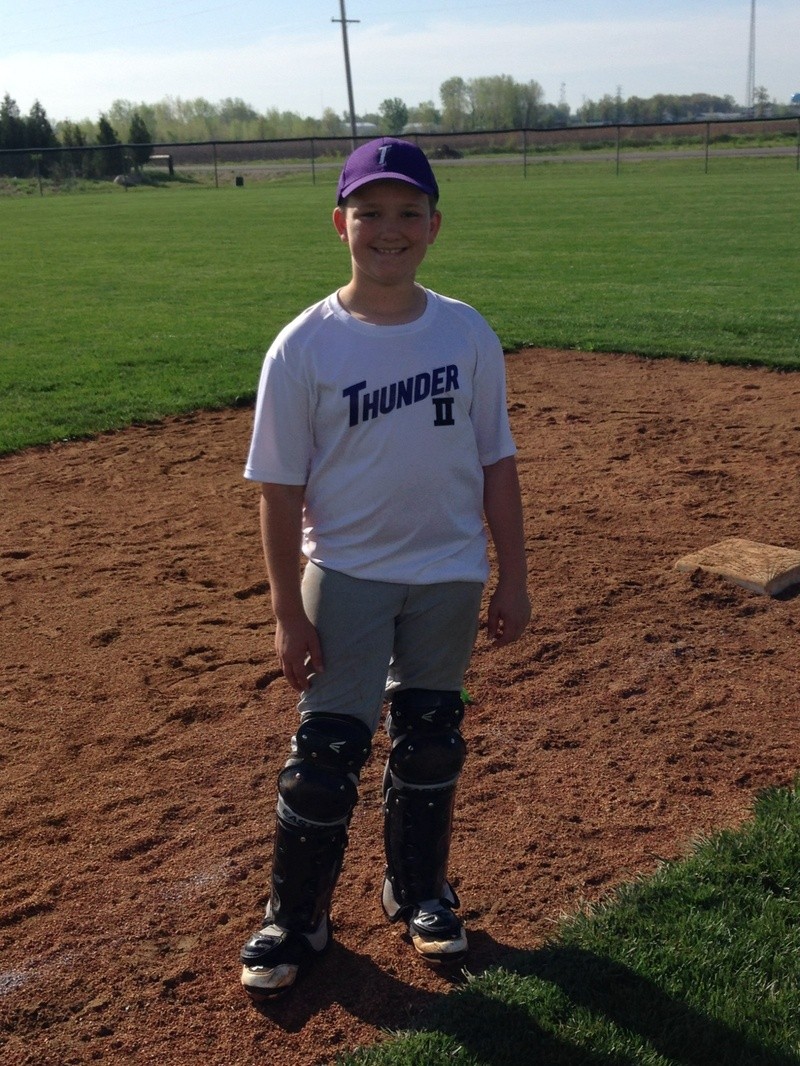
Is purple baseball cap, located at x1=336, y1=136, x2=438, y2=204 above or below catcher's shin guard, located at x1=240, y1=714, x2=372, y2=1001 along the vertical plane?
above

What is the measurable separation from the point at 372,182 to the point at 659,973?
76.3 inches

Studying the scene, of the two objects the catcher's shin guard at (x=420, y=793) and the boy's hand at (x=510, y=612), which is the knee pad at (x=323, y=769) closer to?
the catcher's shin guard at (x=420, y=793)

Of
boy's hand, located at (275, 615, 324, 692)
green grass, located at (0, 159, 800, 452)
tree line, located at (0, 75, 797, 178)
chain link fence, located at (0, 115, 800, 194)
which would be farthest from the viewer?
tree line, located at (0, 75, 797, 178)

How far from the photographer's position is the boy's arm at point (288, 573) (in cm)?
255

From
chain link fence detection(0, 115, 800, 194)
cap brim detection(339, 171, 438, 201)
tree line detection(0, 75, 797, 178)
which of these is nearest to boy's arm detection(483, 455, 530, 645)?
cap brim detection(339, 171, 438, 201)

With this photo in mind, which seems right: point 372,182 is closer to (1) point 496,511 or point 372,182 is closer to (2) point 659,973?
(1) point 496,511

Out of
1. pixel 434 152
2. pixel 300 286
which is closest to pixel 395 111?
pixel 434 152

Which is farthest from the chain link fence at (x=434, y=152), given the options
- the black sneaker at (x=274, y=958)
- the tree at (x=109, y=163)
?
the black sneaker at (x=274, y=958)

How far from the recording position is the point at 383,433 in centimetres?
252

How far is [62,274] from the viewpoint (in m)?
17.4

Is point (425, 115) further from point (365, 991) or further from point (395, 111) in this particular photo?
point (365, 991)

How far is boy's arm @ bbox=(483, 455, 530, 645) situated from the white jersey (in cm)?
11

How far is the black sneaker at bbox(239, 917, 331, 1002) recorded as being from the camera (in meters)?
2.60

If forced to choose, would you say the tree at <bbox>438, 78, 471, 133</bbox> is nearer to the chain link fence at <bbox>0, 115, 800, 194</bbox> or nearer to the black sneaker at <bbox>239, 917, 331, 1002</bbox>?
the chain link fence at <bbox>0, 115, 800, 194</bbox>
